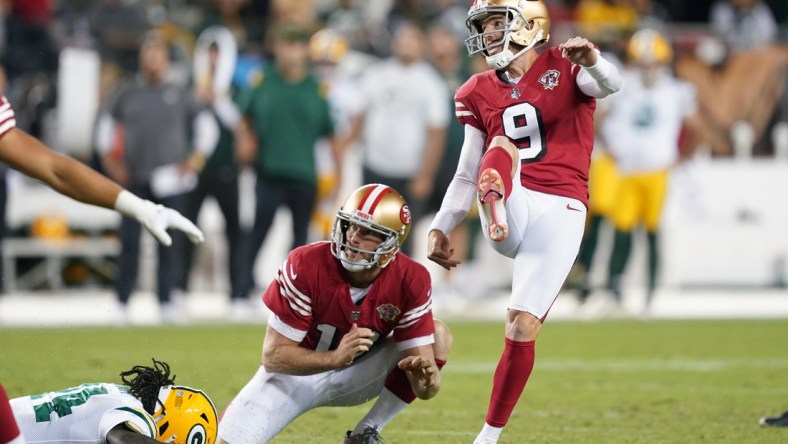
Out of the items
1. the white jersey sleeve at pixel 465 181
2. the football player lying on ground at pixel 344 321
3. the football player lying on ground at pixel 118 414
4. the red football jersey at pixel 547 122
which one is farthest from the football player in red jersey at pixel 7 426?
the red football jersey at pixel 547 122

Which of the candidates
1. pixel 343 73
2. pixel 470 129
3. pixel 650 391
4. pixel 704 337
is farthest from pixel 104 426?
pixel 343 73

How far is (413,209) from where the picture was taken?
34.8 ft

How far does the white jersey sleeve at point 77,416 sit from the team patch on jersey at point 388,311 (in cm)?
92

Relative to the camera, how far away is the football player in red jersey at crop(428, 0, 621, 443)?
186 inches

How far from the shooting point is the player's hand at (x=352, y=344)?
4465mm

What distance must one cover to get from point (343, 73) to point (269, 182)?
2.02m

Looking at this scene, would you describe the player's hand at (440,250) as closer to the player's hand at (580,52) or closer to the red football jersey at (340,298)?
the red football jersey at (340,298)

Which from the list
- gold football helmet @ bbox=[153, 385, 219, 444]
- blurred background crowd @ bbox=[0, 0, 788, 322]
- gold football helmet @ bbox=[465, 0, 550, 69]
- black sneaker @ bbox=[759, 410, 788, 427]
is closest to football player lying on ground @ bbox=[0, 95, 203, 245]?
gold football helmet @ bbox=[153, 385, 219, 444]

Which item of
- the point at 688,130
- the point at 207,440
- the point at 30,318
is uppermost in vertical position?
the point at 688,130

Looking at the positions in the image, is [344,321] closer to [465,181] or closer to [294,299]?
[294,299]

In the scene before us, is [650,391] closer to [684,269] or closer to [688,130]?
[688,130]

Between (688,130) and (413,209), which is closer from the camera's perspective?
(413,209)

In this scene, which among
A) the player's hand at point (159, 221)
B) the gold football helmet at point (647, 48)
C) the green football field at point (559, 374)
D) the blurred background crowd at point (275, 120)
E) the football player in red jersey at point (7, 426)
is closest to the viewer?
the football player in red jersey at point (7, 426)

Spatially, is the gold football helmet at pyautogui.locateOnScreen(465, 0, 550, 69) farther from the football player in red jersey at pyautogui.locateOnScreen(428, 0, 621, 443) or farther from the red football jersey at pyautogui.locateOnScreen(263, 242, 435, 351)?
the red football jersey at pyautogui.locateOnScreen(263, 242, 435, 351)
